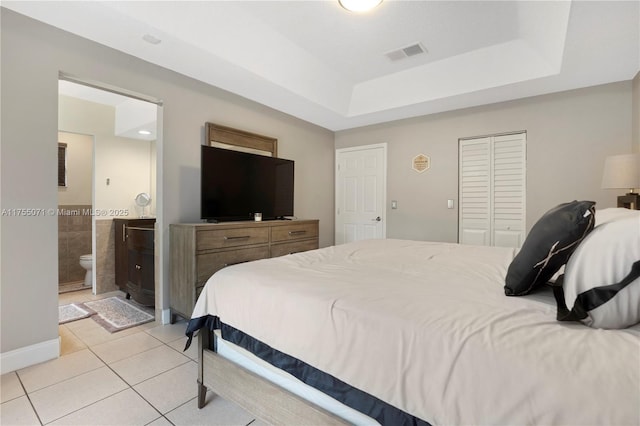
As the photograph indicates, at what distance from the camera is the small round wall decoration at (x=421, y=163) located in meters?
4.21

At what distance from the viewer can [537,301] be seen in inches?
41.8

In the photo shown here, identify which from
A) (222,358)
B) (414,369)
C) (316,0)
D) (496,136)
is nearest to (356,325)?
(414,369)

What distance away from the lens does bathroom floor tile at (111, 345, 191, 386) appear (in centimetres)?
198

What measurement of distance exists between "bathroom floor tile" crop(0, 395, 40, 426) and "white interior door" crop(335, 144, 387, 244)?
400cm

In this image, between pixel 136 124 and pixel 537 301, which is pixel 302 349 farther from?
pixel 136 124

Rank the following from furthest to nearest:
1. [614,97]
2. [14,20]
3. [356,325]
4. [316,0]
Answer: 1. [614,97]
2. [316,0]
3. [14,20]
4. [356,325]

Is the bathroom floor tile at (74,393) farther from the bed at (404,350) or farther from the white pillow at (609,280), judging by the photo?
the white pillow at (609,280)

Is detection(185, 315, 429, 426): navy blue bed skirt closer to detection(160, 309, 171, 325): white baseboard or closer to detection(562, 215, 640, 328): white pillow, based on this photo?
detection(562, 215, 640, 328): white pillow

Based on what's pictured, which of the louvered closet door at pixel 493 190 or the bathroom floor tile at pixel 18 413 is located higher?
the louvered closet door at pixel 493 190

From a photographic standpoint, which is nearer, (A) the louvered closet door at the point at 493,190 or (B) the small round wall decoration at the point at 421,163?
(A) the louvered closet door at the point at 493,190

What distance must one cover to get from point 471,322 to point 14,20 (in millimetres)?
3261

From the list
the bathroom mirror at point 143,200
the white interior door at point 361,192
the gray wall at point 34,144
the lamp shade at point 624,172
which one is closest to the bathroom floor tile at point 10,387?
the gray wall at point 34,144

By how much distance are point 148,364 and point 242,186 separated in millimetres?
1831

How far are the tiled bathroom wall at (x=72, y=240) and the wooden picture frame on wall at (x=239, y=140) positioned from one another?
112 inches
